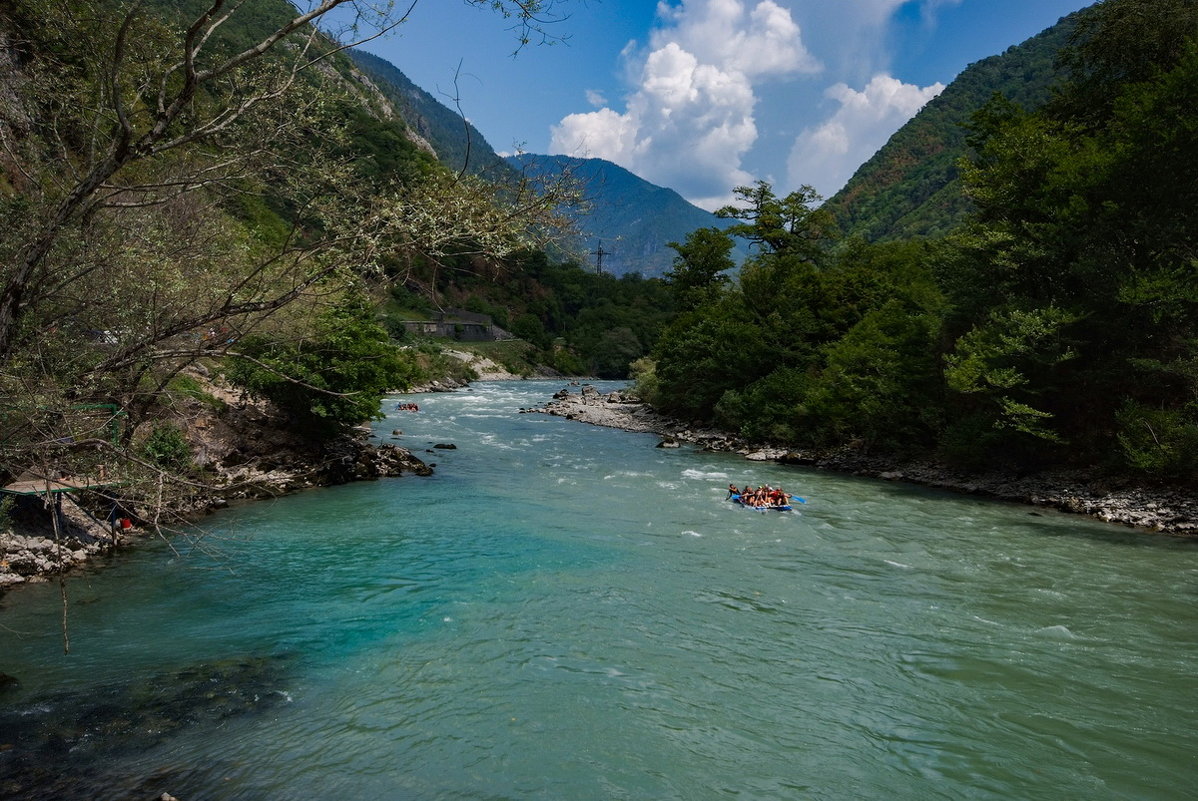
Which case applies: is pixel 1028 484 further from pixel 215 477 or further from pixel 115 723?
pixel 215 477

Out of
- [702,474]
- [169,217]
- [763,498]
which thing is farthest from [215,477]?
[702,474]

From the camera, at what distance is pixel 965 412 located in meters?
23.8

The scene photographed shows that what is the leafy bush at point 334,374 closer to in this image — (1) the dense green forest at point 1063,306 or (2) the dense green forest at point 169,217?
(2) the dense green forest at point 169,217

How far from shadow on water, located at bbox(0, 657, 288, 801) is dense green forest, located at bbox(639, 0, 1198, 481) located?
19526mm

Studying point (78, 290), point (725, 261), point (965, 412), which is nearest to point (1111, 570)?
point (965, 412)

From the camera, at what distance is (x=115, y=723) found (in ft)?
25.5

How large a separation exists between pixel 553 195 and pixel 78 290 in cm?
→ 840

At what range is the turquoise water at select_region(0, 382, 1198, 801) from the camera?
23.6 ft

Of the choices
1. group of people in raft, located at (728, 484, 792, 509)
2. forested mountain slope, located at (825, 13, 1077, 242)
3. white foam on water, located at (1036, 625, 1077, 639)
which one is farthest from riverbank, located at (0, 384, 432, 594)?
forested mountain slope, located at (825, 13, 1077, 242)

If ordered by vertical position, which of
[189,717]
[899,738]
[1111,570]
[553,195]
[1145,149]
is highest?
[1145,149]

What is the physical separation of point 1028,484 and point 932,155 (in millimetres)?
113612

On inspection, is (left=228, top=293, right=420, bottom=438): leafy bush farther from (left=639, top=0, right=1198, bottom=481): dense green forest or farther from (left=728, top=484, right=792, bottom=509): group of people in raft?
(left=639, top=0, right=1198, bottom=481): dense green forest

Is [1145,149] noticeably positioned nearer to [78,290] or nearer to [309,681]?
[309,681]

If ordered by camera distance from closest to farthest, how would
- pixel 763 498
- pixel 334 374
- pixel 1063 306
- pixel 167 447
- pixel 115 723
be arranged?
1. pixel 115 723
2. pixel 167 447
3. pixel 763 498
4. pixel 1063 306
5. pixel 334 374
